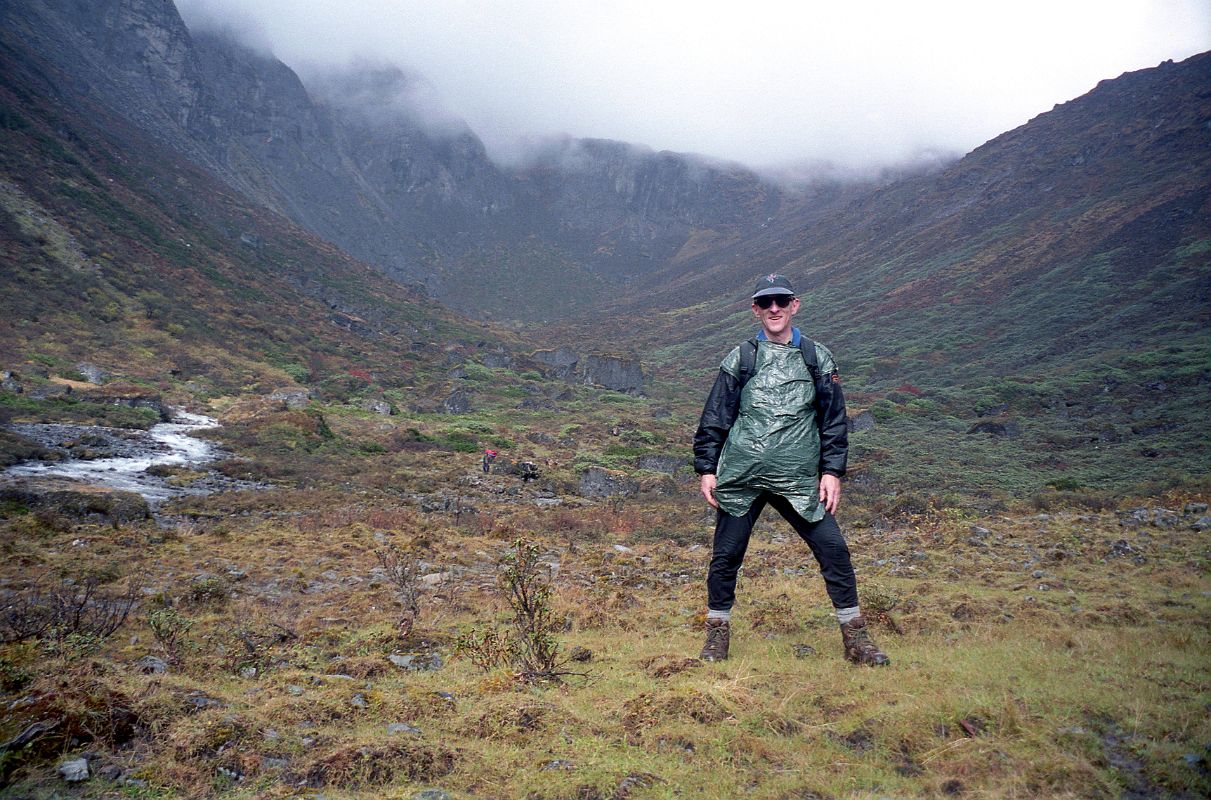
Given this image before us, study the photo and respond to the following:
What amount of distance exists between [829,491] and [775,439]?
45 centimetres

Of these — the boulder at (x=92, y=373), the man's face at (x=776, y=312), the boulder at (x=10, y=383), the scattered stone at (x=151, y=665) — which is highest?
the boulder at (x=92, y=373)

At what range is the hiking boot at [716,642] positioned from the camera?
384 centimetres

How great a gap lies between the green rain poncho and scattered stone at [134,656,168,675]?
3664mm

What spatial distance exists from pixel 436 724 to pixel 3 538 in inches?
300

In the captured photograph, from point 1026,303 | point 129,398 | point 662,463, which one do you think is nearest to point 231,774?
point 662,463

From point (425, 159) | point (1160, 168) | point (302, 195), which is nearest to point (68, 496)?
point (1160, 168)

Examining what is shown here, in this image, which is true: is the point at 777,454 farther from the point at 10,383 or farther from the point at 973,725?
the point at 10,383

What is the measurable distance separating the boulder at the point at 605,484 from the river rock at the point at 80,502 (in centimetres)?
975

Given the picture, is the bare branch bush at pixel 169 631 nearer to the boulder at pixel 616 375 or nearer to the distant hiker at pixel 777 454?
the distant hiker at pixel 777 454

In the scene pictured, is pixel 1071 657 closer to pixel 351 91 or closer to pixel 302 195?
pixel 302 195

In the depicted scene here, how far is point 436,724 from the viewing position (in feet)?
9.83

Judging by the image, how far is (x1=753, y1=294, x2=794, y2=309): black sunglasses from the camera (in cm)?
391

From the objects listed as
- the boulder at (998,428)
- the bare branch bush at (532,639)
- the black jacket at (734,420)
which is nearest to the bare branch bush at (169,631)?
the bare branch bush at (532,639)

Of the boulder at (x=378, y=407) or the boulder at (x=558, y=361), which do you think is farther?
the boulder at (x=558, y=361)
